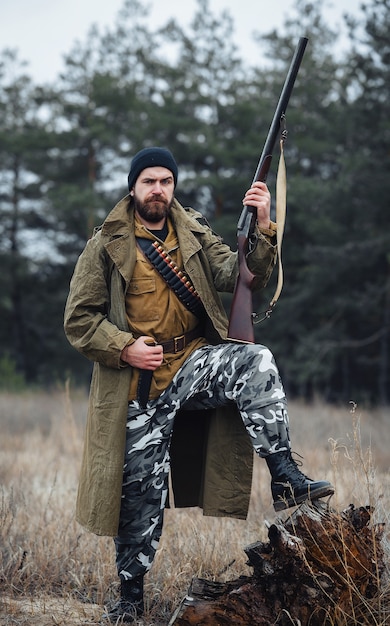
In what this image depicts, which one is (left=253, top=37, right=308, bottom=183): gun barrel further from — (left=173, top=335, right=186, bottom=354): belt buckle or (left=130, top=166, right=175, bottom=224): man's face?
(left=173, top=335, right=186, bottom=354): belt buckle

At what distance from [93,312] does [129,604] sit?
1810 millimetres

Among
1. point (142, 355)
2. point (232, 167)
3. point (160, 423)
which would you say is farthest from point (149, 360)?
point (232, 167)

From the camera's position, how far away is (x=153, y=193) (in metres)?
4.62

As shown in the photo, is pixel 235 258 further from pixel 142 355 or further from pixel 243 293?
pixel 142 355

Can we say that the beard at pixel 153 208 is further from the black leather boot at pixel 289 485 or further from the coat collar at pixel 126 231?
the black leather boot at pixel 289 485

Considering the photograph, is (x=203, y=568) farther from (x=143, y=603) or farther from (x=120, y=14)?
(x=120, y=14)

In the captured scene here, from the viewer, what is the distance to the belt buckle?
4.59 metres

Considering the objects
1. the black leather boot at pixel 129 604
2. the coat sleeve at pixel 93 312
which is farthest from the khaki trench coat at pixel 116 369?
the black leather boot at pixel 129 604

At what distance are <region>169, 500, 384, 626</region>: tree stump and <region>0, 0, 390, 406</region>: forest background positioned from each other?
50.4 feet

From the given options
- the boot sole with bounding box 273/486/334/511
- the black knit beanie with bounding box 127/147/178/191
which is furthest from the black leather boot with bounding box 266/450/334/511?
the black knit beanie with bounding box 127/147/178/191

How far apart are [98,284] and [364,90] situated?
1591 centimetres

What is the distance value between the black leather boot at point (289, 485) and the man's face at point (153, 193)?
5.49 ft

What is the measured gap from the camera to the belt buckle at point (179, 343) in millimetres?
4590

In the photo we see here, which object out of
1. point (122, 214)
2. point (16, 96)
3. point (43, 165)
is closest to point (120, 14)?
point (16, 96)
